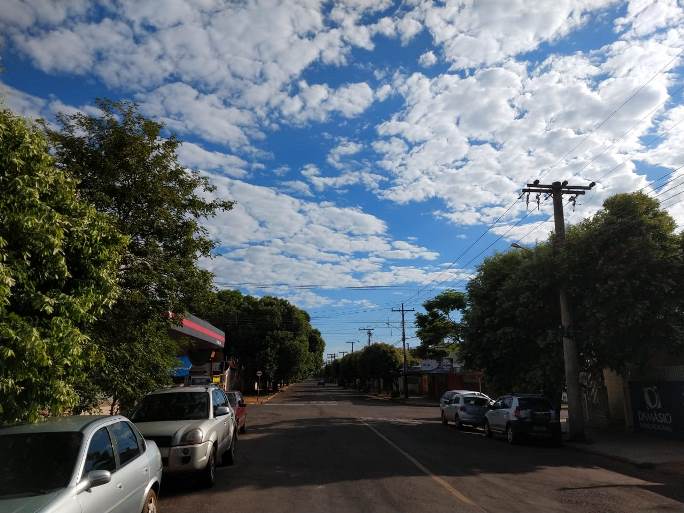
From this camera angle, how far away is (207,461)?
931cm

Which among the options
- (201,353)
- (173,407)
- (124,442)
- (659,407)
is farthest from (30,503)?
(201,353)

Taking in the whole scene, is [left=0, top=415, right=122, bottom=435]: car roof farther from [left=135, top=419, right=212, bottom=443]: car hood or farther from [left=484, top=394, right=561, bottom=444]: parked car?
[left=484, top=394, right=561, bottom=444]: parked car

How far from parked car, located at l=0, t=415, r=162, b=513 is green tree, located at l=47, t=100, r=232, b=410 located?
423cm

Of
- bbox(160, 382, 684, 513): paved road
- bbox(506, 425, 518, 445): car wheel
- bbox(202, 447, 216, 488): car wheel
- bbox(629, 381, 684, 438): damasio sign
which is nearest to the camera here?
bbox(160, 382, 684, 513): paved road

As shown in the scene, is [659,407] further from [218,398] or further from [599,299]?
[218,398]

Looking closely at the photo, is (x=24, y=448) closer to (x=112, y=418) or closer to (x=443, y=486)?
(x=112, y=418)

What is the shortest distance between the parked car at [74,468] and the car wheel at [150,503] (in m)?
0.01

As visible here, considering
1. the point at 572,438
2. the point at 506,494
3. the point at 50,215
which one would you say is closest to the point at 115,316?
the point at 50,215

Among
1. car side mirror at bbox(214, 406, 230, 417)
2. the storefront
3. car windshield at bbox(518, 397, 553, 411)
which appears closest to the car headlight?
car side mirror at bbox(214, 406, 230, 417)

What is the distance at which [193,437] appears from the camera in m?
9.09

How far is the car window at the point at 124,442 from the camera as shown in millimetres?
6108

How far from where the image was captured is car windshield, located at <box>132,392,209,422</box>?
10.4 m

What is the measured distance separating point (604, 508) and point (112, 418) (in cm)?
715

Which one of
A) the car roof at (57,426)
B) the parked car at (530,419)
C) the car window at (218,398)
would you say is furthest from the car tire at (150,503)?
the parked car at (530,419)
